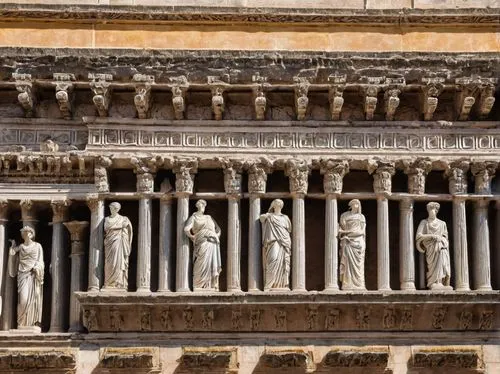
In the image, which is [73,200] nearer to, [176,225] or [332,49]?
[176,225]

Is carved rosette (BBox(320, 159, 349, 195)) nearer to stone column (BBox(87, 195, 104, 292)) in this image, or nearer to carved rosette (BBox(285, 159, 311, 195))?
carved rosette (BBox(285, 159, 311, 195))

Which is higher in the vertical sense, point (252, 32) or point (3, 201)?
point (252, 32)

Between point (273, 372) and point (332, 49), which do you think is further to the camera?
point (332, 49)

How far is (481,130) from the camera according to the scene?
53.3 feet

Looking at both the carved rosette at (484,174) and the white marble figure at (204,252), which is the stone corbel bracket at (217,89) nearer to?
the white marble figure at (204,252)

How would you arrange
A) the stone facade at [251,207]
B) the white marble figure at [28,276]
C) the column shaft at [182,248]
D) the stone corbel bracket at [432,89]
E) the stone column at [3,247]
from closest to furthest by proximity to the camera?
the stone facade at [251,207]
the column shaft at [182,248]
the white marble figure at [28,276]
the stone column at [3,247]
the stone corbel bracket at [432,89]

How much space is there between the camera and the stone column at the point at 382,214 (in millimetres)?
15781

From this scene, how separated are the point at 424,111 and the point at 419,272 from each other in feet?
5.64

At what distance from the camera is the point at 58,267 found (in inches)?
631

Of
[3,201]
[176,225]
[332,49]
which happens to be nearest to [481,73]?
[332,49]

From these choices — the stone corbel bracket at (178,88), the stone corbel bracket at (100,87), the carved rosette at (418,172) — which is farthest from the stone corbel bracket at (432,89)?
the stone corbel bracket at (100,87)

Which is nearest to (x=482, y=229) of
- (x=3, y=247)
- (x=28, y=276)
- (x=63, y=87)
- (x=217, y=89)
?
(x=217, y=89)

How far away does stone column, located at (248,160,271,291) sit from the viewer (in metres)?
15.8

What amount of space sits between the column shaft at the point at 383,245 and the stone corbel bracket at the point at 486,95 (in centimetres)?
144
